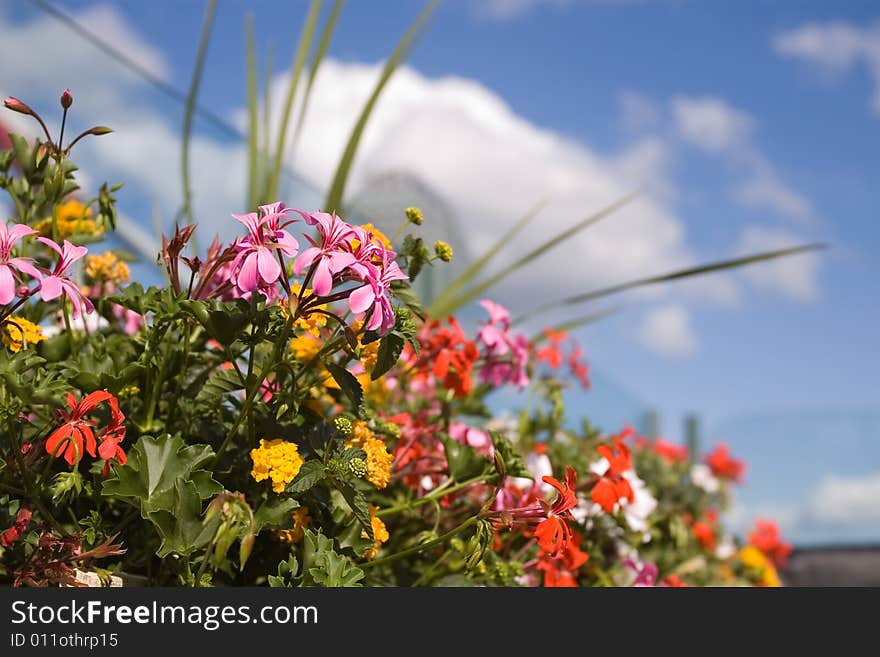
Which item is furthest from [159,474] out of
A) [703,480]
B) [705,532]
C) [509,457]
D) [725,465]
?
[725,465]

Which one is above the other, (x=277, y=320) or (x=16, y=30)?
(x=16, y=30)

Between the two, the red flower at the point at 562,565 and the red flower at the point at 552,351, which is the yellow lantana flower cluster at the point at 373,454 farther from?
the red flower at the point at 552,351

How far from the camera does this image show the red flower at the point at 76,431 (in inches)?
31.4

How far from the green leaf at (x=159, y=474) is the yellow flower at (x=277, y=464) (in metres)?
0.04

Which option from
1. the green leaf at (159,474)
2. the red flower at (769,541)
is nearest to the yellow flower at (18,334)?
the green leaf at (159,474)

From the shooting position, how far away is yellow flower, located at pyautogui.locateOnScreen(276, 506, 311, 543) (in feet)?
2.98

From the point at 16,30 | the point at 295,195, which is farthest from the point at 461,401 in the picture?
the point at 16,30

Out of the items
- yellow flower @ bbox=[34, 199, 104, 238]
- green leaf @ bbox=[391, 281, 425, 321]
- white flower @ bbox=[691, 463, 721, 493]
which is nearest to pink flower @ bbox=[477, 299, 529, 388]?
green leaf @ bbox=[391, 281, 425, 321]

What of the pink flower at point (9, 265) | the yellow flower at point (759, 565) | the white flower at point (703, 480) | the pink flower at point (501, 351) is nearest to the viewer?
the pink flower at point (9, 265)

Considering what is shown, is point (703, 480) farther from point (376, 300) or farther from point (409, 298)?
point (376, 300)

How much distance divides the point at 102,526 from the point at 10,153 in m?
0.49

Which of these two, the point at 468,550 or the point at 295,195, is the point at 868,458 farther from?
the point at 468,550

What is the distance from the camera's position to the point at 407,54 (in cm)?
218

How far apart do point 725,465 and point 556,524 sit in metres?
2.83
